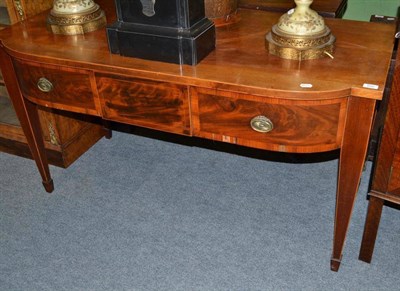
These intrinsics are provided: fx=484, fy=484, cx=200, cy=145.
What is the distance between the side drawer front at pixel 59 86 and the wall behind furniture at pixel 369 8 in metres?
1.50

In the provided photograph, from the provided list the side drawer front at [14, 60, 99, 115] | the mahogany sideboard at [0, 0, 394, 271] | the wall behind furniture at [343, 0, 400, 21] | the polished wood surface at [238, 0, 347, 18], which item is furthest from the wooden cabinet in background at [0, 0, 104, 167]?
the wall behind furniture at [343, 0, 400, 21]

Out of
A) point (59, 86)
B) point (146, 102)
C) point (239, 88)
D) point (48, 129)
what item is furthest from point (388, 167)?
point (48, 129)

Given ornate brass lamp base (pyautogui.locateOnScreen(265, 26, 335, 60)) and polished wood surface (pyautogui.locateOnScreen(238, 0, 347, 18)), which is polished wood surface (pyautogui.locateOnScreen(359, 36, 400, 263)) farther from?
polished wood surface (pyautogui.locateOnScreen(238, 0, 347, 18))

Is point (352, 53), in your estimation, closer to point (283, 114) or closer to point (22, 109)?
point (283, 114)

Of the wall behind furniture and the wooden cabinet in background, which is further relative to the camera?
the wall behind furniture

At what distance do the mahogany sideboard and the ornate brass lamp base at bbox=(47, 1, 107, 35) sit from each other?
0.11 feet

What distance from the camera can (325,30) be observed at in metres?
1.57

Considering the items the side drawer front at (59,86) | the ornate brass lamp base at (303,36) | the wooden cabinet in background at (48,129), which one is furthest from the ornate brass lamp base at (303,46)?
the wooden cabinet in background at (48,129)

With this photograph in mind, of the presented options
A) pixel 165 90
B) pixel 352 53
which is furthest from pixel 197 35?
pixel 352 53

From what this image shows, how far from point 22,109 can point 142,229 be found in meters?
0.72

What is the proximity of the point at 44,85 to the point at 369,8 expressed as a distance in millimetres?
1658

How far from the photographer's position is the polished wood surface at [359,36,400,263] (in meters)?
1.44

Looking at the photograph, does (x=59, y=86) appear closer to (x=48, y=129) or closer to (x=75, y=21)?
(x=75, y=21)

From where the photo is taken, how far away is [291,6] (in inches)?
82.1
